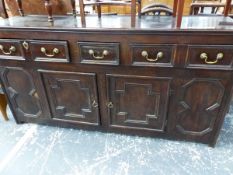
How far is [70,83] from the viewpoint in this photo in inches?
53.2

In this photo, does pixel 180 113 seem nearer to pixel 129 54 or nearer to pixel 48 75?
pixel 129 54

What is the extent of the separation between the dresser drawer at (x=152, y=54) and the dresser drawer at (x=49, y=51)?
0.43 m

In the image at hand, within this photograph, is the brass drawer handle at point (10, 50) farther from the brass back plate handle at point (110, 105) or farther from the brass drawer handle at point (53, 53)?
the brass back plate handle at point (110, 105)

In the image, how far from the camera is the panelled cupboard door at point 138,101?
1236 mm

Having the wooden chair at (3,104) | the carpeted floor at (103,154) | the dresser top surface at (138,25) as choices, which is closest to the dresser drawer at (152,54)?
the dresser top surface at (138,25)

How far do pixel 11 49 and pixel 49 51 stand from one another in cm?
27

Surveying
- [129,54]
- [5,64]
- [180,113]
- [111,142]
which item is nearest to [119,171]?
[111,142]

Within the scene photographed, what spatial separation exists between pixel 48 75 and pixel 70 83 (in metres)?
0.17

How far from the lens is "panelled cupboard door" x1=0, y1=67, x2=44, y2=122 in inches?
55.4

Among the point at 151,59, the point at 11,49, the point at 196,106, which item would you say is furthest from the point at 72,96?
the point at 196,106

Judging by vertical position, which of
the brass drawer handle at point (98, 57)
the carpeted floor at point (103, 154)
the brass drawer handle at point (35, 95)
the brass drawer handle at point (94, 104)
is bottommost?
the carpeted floor at point (103, 154)

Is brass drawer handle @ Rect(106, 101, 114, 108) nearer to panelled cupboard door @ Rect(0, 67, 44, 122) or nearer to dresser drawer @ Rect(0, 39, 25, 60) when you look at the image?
panelled cupboard door @ Rect(0, 67, 44, 122)

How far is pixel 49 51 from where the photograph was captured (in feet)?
4.04

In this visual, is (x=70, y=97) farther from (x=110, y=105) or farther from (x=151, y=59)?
(x=151, y=59)
